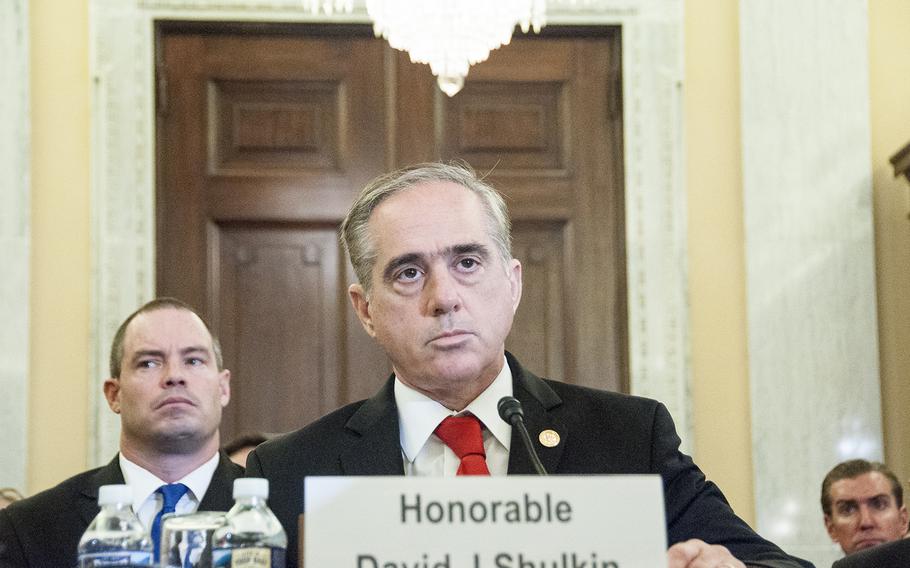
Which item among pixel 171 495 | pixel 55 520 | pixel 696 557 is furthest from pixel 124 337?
pixel 696 557

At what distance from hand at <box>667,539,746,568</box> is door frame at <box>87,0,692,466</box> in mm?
4156

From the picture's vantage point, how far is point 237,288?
22.1 feet

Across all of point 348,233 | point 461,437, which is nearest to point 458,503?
point 461,437

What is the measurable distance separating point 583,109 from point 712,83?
623mm

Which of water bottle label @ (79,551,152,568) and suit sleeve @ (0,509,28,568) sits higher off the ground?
water bottle label @ (79,551,152,568)

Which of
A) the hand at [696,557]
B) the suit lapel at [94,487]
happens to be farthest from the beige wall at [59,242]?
the hand at [696,557]

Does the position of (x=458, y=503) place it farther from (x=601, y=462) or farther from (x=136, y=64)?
(x=136, y=64)

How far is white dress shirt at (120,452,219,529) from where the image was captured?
4086 millimetres

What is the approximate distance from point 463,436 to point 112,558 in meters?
0.85

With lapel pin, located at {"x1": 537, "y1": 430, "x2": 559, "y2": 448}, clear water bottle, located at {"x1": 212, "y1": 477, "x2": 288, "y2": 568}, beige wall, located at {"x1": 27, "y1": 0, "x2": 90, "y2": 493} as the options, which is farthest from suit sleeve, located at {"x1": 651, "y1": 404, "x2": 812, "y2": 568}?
beige wall, located at {"x1": 27, "y1": 0, "x2": 90, "y2": 493}

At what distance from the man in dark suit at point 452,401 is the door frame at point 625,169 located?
355 centimetres

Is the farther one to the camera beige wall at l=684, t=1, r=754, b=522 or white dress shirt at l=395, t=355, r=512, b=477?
beige wall at l=684, t=1, r=754, b=522

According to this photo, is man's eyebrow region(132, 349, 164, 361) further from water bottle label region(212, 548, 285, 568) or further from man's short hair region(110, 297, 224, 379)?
water bottle label region(212, 548, 285, 568)

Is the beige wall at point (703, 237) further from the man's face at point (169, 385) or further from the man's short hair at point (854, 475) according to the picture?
the man's face at point (169, 385)
